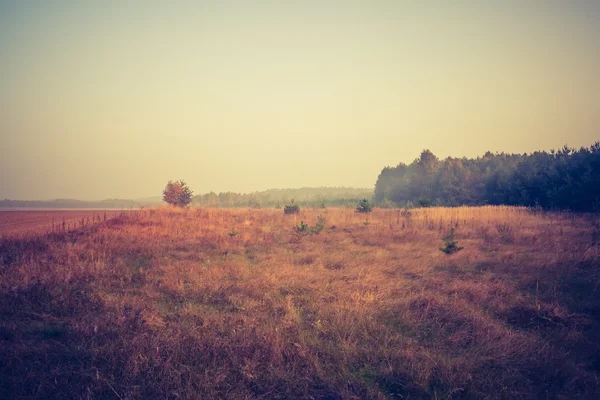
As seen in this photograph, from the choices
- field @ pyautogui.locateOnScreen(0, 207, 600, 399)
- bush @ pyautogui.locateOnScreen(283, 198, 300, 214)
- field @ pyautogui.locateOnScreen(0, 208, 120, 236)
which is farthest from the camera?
bush @ pyautogui.locateOnScreen(283, 198, 300, 214)

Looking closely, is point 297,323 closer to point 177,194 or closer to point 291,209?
point 291,209

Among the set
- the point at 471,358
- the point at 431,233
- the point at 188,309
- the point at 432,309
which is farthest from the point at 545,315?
the point at 431,233

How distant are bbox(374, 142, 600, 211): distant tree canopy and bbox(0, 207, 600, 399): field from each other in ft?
47.3

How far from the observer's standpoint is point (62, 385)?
3193mm

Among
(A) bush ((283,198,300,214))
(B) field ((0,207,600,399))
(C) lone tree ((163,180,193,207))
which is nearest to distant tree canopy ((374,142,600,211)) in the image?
(A) bush ((283,198,300,214))

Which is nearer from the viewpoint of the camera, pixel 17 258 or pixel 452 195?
pixel 17 258

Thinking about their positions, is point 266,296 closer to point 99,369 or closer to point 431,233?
point 99,369

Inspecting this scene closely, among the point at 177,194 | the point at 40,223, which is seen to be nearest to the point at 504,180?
the point at 177,194

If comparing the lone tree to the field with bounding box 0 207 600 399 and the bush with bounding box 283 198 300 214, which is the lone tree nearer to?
the bush with bounding box 283 198 300 214

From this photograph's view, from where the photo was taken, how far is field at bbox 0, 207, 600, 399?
3.26 meters

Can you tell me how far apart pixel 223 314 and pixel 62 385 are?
2192mm

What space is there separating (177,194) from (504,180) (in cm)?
3397

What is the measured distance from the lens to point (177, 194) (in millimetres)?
27656

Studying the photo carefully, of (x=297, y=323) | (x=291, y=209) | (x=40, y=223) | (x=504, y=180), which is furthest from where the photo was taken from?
(x=504, y=180)
